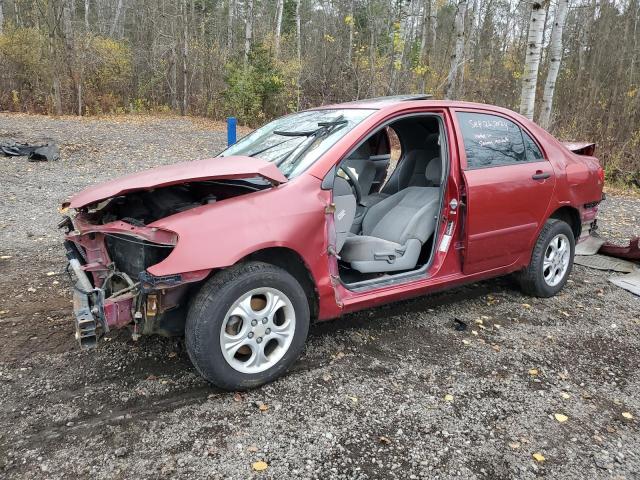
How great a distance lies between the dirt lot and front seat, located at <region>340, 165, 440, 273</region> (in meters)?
0.53

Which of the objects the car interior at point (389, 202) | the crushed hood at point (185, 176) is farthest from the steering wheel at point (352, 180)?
the crushed hood at point (185, 176)

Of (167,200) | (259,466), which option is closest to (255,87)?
(167,200)

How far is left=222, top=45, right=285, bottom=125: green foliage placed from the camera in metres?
19.6

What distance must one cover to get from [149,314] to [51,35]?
1892 centimetres

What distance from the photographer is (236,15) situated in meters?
30.4

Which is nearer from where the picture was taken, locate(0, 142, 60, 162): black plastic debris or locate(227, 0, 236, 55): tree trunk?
locate(0, 142, 60, 162): black plastic debris

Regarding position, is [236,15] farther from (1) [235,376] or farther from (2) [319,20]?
(1) [235,376]

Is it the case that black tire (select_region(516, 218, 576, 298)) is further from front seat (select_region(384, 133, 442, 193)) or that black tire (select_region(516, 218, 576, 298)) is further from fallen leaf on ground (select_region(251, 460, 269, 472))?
fallen leaf on ground (select_region(251, 460, 269, 472))

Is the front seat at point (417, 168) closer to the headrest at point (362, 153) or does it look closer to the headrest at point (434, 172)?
the headrest at point (434, 172)

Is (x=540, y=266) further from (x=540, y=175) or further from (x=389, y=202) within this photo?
(x=389, y=202)

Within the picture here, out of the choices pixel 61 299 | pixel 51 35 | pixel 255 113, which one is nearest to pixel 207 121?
pixel 255 113

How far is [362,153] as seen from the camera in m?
4.89

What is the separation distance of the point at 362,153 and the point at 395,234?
1076mm

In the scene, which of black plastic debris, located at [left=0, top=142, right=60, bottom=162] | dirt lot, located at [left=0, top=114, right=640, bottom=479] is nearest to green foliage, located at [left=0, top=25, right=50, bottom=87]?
A: black plastic debris, located at [left=0, top=142, right=60, bottom=162]
